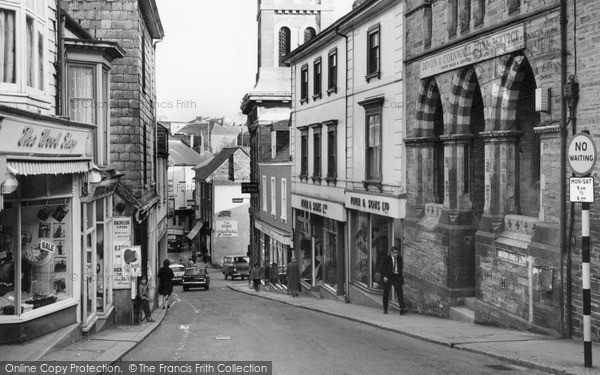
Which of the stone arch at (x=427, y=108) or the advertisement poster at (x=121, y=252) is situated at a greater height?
the stone arch at (x=427, y=108)

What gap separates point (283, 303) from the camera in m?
29.9

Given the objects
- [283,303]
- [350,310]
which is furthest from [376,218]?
[283,303]

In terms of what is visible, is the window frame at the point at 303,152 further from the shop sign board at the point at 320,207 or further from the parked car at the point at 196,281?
the parked car at the point at 196,281

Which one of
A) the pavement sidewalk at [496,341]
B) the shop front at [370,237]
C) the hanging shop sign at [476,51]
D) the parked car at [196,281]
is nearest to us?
the pavement sidewalk at [496,341]

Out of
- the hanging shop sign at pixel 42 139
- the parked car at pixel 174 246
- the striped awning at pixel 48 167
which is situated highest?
the hanging shop sign at pixel 42 139

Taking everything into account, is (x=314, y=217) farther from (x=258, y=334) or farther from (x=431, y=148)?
(x=258, y=334)

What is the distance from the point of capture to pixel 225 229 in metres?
70.2

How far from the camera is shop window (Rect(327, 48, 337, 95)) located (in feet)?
99.1

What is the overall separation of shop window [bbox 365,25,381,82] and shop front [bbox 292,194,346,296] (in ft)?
17.5

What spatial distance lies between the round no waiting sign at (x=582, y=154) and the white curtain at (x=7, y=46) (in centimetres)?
889

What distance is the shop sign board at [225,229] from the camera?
70144 millimetres

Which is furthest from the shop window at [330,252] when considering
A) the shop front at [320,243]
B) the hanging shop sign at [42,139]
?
the hanging shop sign at [42,139]

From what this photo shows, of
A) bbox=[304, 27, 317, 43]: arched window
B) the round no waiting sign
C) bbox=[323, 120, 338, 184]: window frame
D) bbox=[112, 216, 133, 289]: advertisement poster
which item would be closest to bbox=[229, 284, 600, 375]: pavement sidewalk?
the round no waiting sign

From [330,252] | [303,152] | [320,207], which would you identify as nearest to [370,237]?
[330,252]
